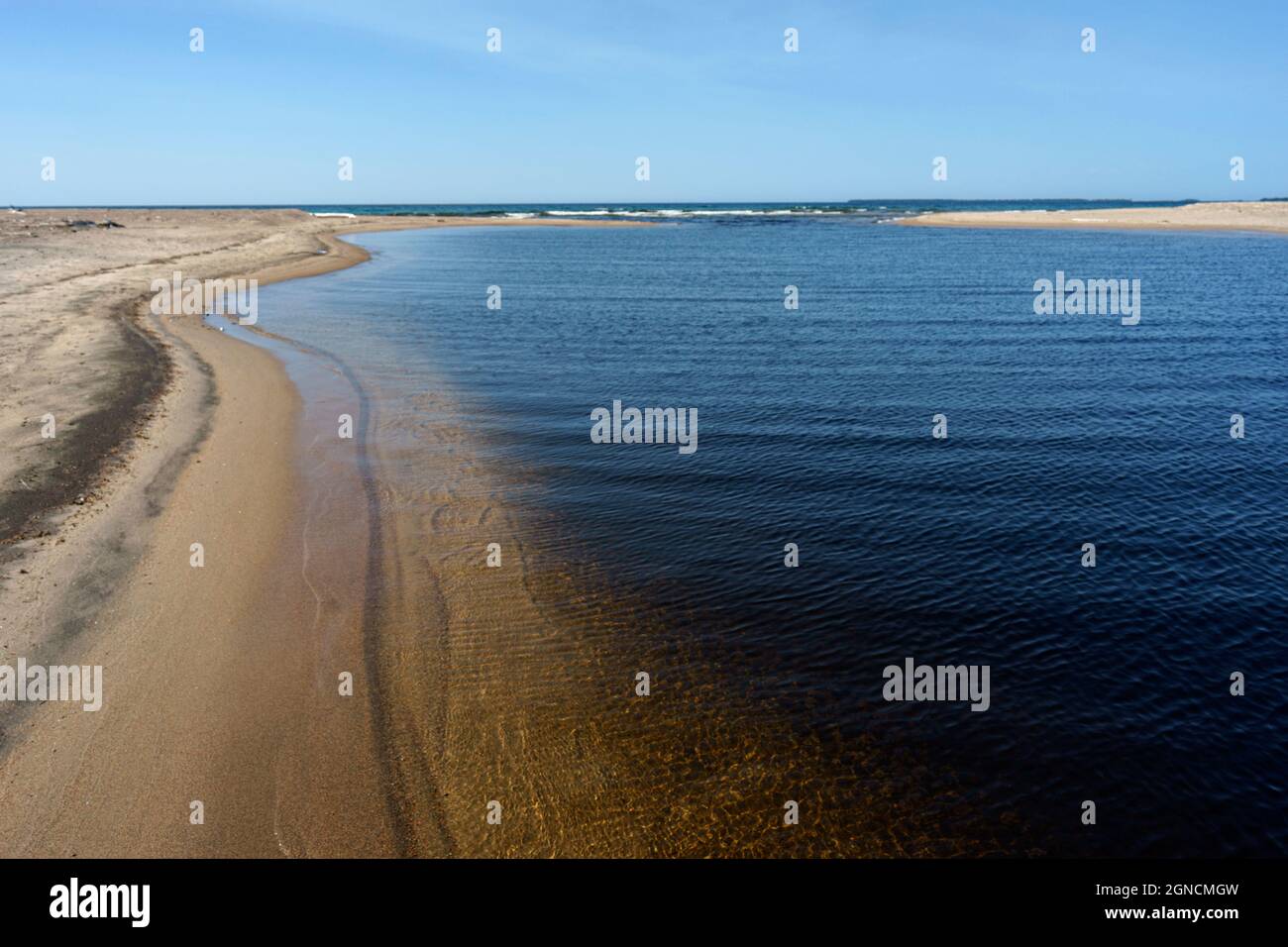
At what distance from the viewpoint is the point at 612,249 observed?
92125 millimetres

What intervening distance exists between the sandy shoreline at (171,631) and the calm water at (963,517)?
417 centimetres

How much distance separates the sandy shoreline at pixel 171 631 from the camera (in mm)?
8250

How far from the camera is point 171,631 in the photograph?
11.5 meters

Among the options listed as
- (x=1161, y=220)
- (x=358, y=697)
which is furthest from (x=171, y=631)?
(x=1161, y=220)

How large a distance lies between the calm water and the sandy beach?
294 ft

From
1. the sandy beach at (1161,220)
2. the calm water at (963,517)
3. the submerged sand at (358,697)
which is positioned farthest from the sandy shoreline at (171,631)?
the sandy beach at (1161,220)

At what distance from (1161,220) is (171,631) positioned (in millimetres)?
144361

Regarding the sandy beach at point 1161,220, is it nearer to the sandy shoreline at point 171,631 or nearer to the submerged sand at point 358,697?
the submerged sand at point 358,697

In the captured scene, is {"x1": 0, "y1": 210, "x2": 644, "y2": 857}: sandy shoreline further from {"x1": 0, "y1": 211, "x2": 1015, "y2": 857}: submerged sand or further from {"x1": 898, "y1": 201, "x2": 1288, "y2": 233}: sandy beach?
{"x1": 898, "y1": 201, "x2": 1288, "y2": 233}: sandy beach

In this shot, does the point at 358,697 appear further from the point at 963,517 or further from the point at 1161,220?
the point at 1161,220

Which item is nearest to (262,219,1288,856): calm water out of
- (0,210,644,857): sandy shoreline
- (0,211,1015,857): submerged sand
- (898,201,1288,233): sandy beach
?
(0,211,1015,857): submerged sand

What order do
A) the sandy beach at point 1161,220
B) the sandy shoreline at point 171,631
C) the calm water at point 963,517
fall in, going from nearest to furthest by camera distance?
the sandy shoreline at point 171,631 → the calm water at point 963,517 → the sandy beach at point 1161,220

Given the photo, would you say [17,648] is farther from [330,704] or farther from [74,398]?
[74,398]
